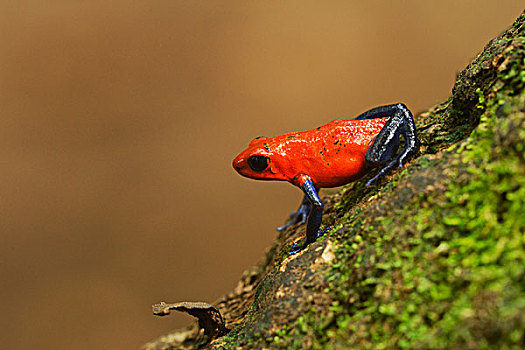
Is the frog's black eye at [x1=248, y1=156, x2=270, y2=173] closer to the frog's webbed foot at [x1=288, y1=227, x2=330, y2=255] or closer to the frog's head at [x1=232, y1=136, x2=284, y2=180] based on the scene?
the frog's head at [x1=232, y1=136, x2=284, y2=180]

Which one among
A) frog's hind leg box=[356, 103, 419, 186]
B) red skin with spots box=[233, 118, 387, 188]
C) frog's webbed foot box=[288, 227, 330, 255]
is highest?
red skin with spots box=[233, 118, 387, 188]

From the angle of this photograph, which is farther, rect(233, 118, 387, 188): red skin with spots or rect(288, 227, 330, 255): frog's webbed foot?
rect(233, 118, 387, 188): red skin with spots

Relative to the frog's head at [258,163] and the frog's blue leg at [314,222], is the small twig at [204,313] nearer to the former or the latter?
the frog's blue leg at [314,222]

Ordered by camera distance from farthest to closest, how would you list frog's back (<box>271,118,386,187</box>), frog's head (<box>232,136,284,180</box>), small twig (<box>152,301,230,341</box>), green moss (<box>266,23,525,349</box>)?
frog's head (<box>232,136,284,180</box>) < frog's back (<box>271,118,386,187</box>) < small twig (<box>152,301,230,341</box>) < green moss (<box>266,23,525,349</box>)

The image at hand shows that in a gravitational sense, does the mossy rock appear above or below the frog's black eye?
below

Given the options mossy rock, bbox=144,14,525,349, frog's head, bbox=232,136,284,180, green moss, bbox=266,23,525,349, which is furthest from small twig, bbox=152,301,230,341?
frog's head, bbox=232,136,284,180

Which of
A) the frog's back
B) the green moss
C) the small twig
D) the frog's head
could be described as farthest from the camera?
the frog's head

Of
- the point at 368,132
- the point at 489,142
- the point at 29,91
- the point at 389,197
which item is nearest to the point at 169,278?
the point at 29,91
